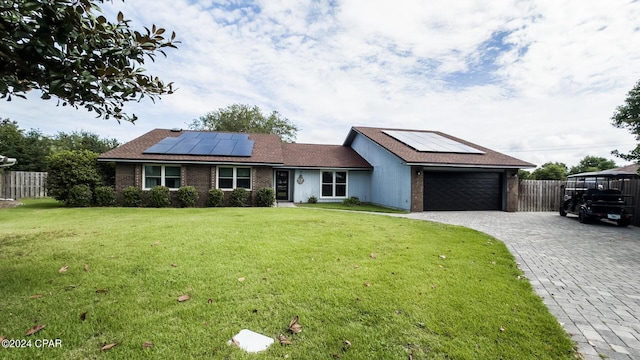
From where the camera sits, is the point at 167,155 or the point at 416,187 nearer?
the point at 416,187

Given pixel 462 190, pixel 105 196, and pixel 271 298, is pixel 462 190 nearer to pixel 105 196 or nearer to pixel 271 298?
pixel 271 298

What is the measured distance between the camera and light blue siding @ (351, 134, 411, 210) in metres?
14.0

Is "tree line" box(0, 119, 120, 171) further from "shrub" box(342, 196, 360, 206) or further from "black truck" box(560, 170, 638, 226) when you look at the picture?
"black truck" box(560, 170, 638, 226)

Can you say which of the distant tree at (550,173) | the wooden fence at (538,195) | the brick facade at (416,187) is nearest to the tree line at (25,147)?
the brick facade at (416,187)

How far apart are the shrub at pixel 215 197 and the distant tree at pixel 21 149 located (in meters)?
19.3

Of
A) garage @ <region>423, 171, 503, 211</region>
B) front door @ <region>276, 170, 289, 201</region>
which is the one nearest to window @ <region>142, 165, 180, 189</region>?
front door @ <region>276, 170, 289, 201</region>

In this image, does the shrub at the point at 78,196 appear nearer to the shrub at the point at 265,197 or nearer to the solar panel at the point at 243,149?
the solar panel at the point at 243,149

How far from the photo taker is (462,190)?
14.9 meters

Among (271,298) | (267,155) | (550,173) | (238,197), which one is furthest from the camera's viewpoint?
(550,173)

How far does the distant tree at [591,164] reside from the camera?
35628mm

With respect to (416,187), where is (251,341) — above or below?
below

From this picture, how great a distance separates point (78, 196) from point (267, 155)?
9.43m

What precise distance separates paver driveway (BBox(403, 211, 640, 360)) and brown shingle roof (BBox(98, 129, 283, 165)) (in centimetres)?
1156

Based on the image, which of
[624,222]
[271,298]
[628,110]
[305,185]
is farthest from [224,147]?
[628,110]
